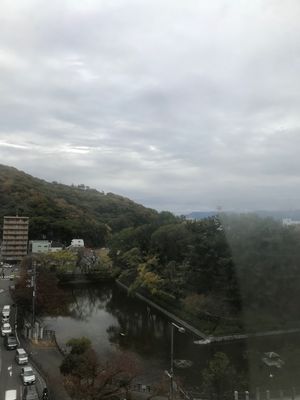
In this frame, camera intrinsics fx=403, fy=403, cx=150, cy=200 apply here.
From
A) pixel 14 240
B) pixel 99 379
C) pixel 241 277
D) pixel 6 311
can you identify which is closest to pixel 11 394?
pixel 99 379

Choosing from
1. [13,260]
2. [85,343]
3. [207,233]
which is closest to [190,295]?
[207,233]

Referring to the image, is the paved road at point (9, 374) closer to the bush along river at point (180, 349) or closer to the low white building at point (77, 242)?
the bush along river at point (180, 349)

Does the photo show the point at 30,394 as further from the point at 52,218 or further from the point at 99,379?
the point at 52,218

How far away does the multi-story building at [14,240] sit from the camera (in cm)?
4994

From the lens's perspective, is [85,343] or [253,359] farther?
[253,359]

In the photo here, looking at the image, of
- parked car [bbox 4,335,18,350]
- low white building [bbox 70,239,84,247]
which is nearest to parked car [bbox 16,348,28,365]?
parked car [bbox 4,335,18,350]

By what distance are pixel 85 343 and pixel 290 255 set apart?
41.1 feet

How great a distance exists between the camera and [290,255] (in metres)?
22.2

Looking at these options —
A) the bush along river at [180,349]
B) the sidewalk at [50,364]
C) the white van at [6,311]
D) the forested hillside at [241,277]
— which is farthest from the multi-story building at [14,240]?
the sidewalk at [50,364]

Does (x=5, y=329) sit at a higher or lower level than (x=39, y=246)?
lower

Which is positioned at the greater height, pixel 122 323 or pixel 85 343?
pixel 85 343

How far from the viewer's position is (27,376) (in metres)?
13.3

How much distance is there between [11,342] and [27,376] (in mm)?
4373

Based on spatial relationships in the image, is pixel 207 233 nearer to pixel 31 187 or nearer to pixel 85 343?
pixel 85 343
